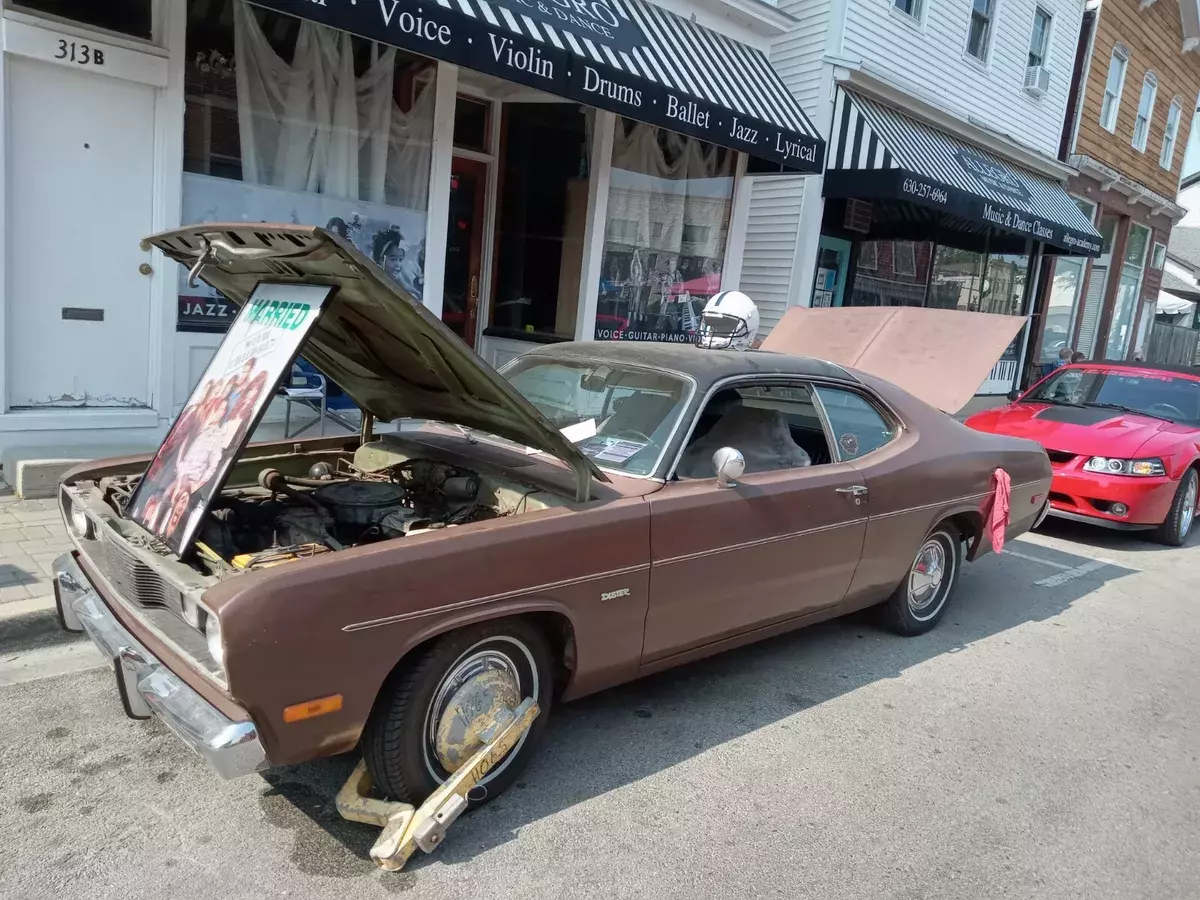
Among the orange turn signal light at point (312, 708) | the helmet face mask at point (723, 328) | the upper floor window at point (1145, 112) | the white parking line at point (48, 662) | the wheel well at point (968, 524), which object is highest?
the upper floor window at point (1145, 112)

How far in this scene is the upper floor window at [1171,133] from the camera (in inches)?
785

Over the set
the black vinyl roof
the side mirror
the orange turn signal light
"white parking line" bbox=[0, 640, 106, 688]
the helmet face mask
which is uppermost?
the helmet face mask

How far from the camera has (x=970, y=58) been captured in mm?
13266

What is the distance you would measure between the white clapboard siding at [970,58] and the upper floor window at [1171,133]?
19.6 ft

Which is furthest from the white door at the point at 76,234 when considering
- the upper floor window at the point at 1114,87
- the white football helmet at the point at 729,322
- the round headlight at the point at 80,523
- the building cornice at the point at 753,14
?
the upper floor window at the point at 1114,87

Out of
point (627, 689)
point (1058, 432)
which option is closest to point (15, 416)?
point (627, 689)

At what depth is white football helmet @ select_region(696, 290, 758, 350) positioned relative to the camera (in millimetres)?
5176

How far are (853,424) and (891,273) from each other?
10.3 metres

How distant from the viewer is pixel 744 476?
3.75 meters

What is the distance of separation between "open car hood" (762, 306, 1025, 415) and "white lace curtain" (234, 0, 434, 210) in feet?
11.8

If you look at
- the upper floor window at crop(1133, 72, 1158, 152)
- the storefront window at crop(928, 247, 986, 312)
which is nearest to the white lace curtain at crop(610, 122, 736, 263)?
the storefront window at crop(928, 247, 986, 312)

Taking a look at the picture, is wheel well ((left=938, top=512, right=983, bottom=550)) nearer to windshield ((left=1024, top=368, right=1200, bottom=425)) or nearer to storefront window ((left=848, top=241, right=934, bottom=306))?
windshield ((left=1024, top=368, right=1200, bottom=425))

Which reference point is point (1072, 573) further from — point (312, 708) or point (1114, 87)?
point (1114, 87)

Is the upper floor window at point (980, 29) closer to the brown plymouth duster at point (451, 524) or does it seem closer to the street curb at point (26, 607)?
the brown plymouth duster at point (451, 524)
